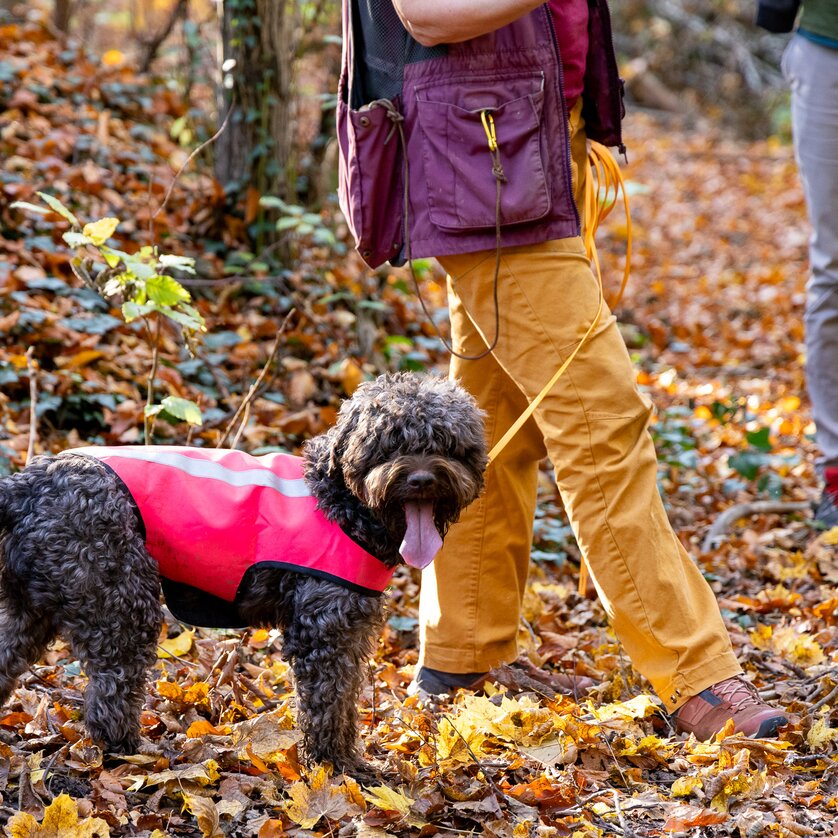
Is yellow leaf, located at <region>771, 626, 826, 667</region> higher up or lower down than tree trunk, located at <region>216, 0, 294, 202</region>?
lower down

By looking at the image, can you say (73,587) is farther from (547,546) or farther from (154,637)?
(547,546)

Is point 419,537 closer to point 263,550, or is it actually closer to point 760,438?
point 263,550

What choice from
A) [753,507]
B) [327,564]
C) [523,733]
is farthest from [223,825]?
[753,507]

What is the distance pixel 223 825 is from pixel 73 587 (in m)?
0.89

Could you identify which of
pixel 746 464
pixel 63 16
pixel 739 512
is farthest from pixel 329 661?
pixel 63 16

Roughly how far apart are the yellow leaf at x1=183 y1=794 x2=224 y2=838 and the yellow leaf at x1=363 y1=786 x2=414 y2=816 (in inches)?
18.1

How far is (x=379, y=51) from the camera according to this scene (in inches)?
150

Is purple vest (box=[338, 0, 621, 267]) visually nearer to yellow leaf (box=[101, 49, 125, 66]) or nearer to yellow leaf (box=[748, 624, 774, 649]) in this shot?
yellow leaf (box=[748, 624, 774, 649])

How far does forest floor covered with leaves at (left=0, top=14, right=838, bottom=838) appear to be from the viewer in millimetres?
3400

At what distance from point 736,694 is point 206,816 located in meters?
1.92

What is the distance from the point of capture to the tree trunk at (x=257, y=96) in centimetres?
725

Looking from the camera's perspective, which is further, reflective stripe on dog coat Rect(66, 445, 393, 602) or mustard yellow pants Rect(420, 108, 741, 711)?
mustard yellow pants Rect(420, 108, 741, 711)

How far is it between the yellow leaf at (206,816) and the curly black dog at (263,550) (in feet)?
1.56

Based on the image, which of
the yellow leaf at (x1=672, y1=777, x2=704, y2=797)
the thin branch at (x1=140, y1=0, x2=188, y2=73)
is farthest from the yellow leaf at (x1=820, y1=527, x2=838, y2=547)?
the thin branch at (x1=140, y1=0, x2=188, y2=73)
